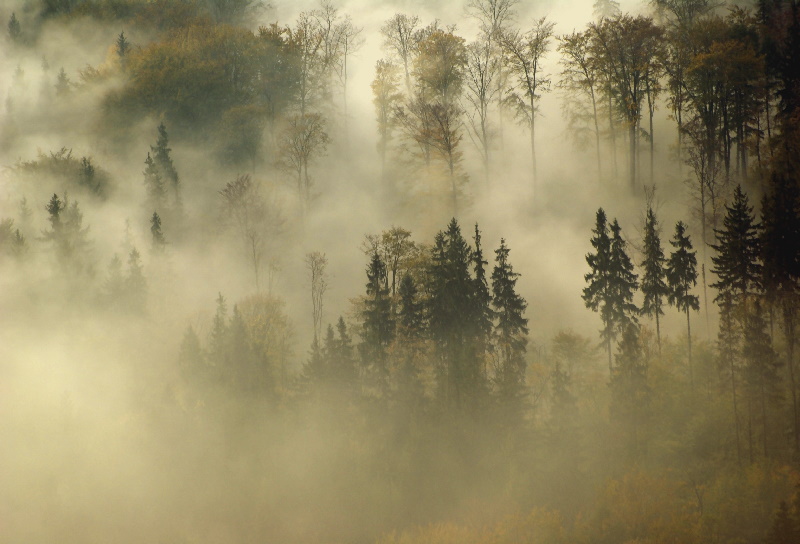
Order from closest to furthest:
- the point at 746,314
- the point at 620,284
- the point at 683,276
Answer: the point at 746,314, the point at 683,276, the point at 620,284

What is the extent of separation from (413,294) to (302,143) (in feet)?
79.8

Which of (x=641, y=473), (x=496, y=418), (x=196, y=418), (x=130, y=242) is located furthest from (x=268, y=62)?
(x=641, y=473)

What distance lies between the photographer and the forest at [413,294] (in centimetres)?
4462

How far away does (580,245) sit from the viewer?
59562 mm

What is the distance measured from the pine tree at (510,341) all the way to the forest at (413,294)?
8.7 inches

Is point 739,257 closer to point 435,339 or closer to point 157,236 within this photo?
point 435,339

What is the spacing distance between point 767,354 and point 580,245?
67.0 ft

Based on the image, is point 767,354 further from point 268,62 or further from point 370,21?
point 370,21

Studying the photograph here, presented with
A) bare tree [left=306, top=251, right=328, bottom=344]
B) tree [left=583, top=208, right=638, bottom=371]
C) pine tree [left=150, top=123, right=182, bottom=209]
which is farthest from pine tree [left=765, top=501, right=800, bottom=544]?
pine tree [left=150, top=123, right=182, bottom=209]

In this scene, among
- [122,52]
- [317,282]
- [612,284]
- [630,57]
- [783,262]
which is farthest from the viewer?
[122,52]

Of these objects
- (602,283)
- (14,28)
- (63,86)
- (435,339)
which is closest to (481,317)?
(435,339)

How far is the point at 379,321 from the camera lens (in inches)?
2124

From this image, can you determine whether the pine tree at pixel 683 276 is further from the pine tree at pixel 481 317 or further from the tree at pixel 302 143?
the tree at pixel 302 143

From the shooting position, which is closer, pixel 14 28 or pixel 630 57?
pixel 630 57
